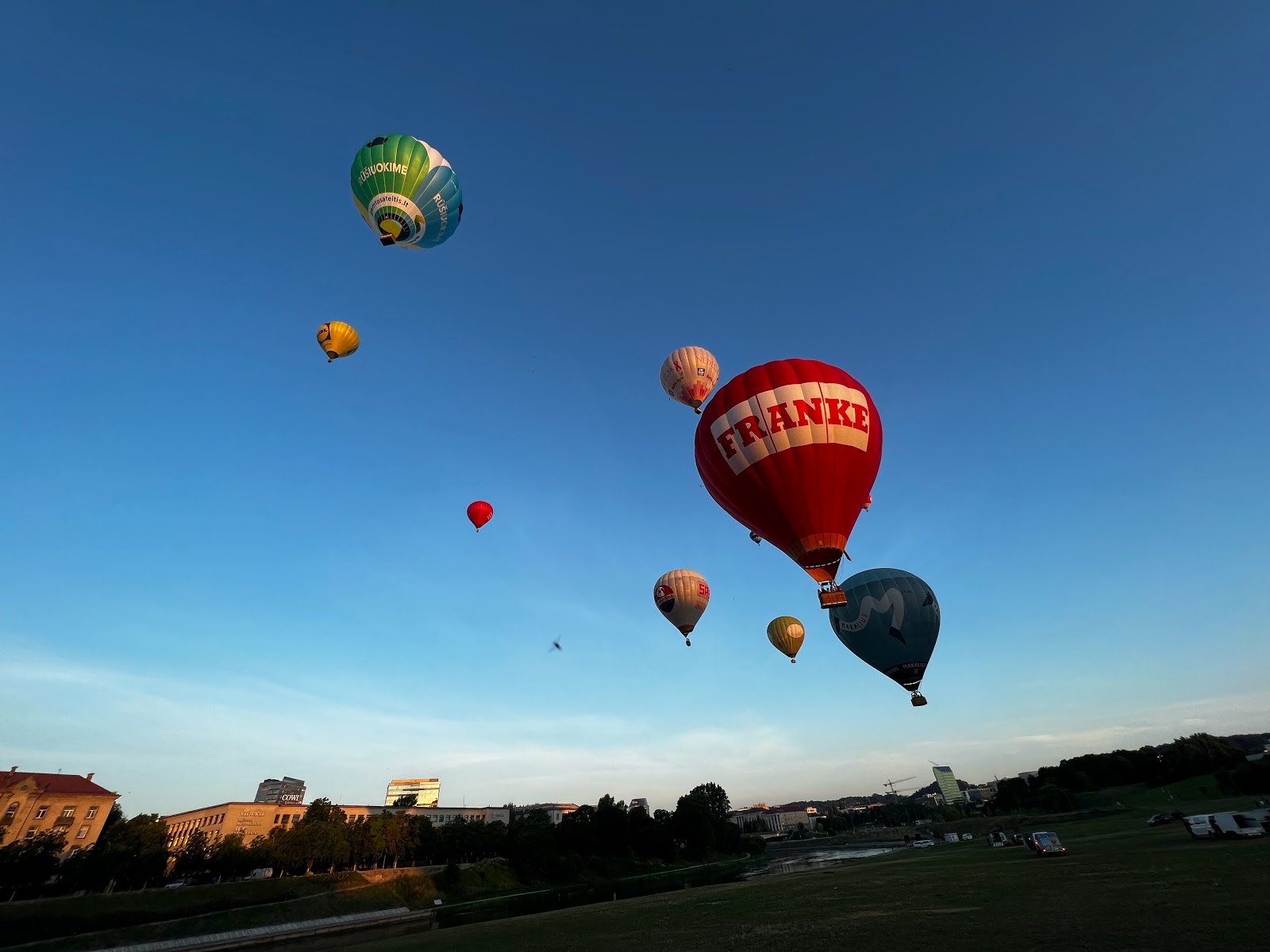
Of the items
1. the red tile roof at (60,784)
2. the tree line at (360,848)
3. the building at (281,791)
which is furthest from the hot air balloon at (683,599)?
the building at (281,791)

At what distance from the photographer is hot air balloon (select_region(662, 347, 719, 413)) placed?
31.6 meters

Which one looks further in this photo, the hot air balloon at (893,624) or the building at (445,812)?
the building at (445,812)

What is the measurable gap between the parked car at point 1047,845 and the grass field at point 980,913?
0.76 meters

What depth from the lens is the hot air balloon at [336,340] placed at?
32344mm

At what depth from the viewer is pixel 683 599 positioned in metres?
37.5

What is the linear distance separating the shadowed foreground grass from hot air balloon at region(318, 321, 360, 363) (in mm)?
28204

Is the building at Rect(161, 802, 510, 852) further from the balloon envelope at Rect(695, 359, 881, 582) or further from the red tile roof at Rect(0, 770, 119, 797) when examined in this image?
the balloon envelope at Rect(695, 359, 881, 582)

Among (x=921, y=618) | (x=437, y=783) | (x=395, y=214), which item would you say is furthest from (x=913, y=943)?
(x=437, y=783)

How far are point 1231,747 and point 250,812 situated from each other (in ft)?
517

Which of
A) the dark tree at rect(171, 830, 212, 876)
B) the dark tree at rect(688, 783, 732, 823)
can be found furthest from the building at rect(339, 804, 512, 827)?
the dark tree at rect(171, 830, 212, 876)

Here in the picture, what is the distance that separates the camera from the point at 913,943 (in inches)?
504

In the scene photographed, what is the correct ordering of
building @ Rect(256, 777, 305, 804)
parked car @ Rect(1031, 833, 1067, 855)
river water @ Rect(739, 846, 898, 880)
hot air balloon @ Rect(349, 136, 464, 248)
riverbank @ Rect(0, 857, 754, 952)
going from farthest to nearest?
building @ Rect(256, 777, 305, 804) < river water @ Rect(739, 846, 898, 880) < riverbank @ Rect(0, 857, 754, 952) < parked car @ Rect(1031, 833, 1067, 855) < hot air balloon @ Rect(349, 136, 464, 248)

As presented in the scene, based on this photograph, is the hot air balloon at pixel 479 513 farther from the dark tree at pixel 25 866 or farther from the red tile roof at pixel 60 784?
the red tile roof at pixel 60 784

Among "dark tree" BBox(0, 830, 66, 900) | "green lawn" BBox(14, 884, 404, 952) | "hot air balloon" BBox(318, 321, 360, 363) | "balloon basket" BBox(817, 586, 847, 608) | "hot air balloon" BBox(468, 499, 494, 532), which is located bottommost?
"green lawn" BBox(14, 884, 404, 952)
